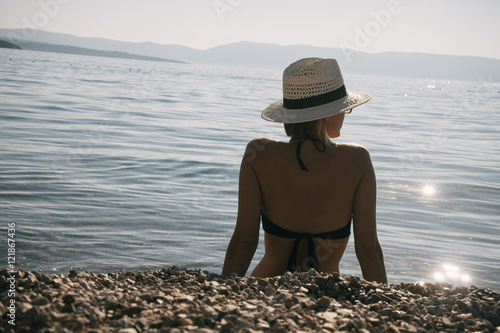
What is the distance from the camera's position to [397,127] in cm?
2069

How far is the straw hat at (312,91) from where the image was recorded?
3.14 m

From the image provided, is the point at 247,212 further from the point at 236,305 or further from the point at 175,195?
the point at 175,195

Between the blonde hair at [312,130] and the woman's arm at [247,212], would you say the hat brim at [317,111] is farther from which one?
the woman's arm at [247,212]

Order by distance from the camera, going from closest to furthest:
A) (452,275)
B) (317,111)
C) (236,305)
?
(236,305), (317,111), (452,275)

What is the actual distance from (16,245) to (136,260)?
4.29ft

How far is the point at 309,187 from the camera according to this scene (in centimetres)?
309

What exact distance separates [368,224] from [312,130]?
63 cm

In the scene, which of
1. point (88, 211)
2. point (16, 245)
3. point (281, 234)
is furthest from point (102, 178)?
point (281, 234)

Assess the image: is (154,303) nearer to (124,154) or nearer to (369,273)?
(369,273)

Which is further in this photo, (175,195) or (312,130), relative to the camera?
(175,195)

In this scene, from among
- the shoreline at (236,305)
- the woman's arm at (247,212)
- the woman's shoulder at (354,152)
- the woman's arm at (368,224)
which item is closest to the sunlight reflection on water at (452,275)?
the shoreline at (236,305)

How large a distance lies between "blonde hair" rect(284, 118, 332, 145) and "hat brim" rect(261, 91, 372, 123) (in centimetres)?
6

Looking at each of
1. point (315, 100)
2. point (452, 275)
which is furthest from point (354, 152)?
point (452, 275)

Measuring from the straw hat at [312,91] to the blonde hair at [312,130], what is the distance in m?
0.06
